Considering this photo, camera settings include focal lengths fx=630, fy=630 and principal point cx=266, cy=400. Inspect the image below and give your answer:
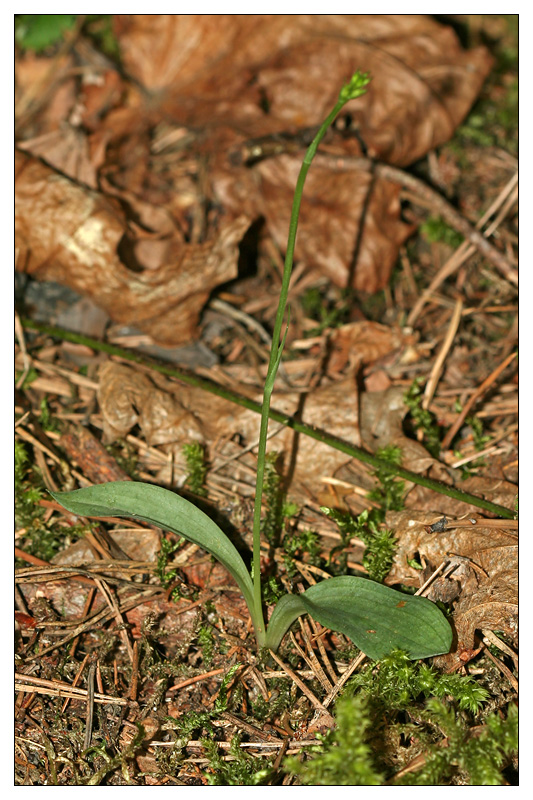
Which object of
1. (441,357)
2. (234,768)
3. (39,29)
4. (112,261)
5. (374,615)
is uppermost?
(39,29)

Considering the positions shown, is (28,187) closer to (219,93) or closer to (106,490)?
(219,93)

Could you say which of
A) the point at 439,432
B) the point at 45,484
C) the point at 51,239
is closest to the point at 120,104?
the point at 51,239

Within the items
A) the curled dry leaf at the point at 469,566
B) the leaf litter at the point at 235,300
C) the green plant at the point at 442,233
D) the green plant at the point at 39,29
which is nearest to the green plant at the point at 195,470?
the leaf litter at the point at 235,300

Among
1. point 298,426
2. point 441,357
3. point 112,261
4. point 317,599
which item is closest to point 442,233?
point 441,357

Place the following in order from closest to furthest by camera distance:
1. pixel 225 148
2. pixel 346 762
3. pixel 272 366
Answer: pixel 346 762 → pixel 272 366 → pixel 225 148

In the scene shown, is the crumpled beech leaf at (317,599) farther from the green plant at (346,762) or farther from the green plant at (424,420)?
the green plant at (424,420)

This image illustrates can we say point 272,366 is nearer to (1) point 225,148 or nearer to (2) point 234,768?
(2) point 234,768

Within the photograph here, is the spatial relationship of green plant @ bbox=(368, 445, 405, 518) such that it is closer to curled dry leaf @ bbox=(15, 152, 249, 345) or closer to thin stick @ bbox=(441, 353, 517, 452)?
thin stick @ bbox=(441, 353, 517, 452)
